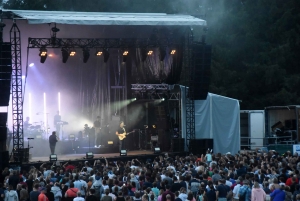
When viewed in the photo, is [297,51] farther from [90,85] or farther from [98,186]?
[98,186]

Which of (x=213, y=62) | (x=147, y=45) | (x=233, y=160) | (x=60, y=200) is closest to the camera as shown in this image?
(x=60, y=200)

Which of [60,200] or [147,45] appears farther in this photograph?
[147,45]

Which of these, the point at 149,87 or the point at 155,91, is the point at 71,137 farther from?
the point at 155,91

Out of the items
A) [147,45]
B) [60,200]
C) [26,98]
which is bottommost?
[60,200]

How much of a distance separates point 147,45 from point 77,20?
3.62 metres

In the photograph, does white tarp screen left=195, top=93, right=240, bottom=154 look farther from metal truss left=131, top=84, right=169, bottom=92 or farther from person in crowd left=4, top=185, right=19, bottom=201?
person in crowd left=4, top=185, right=19, bottom=201

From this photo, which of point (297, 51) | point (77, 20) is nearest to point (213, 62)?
point (297, 51)

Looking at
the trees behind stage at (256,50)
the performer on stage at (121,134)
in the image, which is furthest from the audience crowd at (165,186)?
the trees behind stage at (256,50)

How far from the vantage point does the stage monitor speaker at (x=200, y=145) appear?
26.5m

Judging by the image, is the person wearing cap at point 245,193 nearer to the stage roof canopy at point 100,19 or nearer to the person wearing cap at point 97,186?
the person wearing cap at point 97,186

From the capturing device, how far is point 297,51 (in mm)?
42312

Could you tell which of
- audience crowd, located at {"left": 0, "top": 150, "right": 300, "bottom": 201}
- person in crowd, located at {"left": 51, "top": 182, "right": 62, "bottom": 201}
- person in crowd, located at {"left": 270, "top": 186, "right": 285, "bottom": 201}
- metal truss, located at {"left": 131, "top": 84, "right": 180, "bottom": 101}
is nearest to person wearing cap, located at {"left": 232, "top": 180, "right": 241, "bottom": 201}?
audience crowd, located at {"left": 0, "top": 150, "right": 300, "bottom": 201}

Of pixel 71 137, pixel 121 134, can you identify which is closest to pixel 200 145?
pixel 121 134

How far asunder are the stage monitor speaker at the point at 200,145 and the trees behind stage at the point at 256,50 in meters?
13.8
